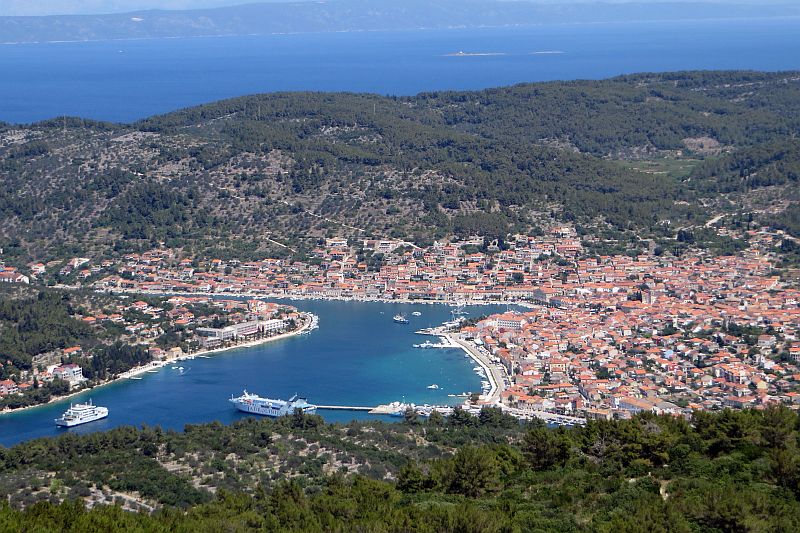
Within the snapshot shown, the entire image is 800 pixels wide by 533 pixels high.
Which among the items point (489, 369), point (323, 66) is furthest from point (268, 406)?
point (323, 66)

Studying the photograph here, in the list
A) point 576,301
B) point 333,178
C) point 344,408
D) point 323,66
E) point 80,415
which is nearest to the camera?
point 80,415

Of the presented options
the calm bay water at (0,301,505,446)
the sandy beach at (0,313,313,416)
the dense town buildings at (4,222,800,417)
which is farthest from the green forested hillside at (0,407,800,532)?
the sandy beach at (0,313,313,416)

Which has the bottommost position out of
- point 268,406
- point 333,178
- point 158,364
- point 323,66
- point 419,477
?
point 158,364

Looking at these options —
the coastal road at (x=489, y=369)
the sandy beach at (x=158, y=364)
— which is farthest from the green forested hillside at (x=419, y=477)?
the sandy beach at (x=158, y=364)

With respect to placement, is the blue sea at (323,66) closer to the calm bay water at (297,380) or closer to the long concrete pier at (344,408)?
the calm bay water at (297,380)

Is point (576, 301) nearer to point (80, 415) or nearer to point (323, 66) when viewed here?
point (80, 415)

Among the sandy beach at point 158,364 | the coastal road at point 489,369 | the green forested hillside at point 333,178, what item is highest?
the green forested hillside at point 333,178

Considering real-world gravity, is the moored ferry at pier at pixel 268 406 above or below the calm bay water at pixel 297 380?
above

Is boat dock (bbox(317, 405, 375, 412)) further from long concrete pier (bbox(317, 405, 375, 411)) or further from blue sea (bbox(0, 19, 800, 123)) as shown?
blue sea (bbox(0, 19, 800, 123))
